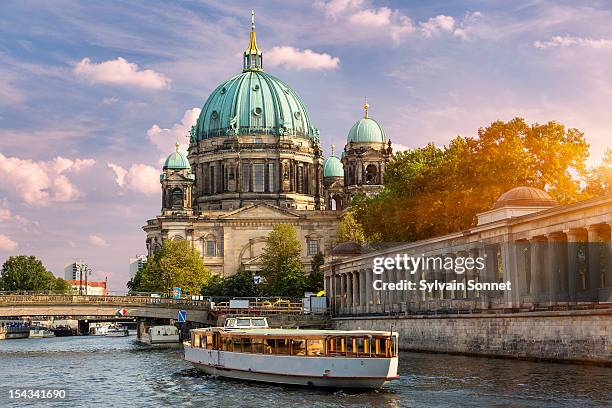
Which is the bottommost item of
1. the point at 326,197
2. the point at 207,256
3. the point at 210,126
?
the point at 207,256

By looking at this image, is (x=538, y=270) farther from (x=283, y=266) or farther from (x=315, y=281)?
(x=283, y=266)

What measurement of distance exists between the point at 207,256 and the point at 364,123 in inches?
1333

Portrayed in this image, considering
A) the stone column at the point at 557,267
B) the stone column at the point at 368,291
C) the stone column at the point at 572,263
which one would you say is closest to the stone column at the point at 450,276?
the stone column at the point at 557,267

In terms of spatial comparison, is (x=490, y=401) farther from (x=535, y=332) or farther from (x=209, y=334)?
(x=209, y=334)

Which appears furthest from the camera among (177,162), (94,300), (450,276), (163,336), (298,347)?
(177,162)

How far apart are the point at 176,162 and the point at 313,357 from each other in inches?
4786

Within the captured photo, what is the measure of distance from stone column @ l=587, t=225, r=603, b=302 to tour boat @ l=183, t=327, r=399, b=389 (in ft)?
47.2

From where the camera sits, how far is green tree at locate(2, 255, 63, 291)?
169000mm

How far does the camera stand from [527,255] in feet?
202

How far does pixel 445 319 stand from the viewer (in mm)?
68062

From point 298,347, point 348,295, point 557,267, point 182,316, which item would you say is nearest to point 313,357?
point 298,347

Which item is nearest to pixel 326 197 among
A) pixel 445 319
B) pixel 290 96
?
pixel 290 96

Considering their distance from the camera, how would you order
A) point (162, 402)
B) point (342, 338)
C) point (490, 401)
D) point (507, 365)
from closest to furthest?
point (490, 401)
point (162, 402)
point (342, 338)
point (507, 365)

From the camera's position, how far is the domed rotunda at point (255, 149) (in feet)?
541
